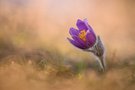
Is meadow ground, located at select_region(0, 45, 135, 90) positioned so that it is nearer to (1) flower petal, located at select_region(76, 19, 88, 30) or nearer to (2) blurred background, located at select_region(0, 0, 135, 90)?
(2) blurred background, located at select_region(0, 0, 135, 90)

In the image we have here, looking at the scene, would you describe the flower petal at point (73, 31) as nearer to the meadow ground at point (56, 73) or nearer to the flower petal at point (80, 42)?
the flower petal at point (80, 42)

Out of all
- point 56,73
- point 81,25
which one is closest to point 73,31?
point 81,25

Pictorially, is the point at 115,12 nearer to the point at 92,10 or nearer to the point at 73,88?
the point at 92,10

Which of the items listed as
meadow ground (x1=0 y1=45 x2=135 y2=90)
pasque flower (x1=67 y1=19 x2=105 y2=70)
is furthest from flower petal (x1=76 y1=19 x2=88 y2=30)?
meadow ground (x1=0 y1=45 x2=135 y2=90)

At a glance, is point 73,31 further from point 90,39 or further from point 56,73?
point 56,73

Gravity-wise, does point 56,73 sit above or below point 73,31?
below

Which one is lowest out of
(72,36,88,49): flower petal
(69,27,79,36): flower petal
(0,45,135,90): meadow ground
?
(0,45,135,90): meadow ground
